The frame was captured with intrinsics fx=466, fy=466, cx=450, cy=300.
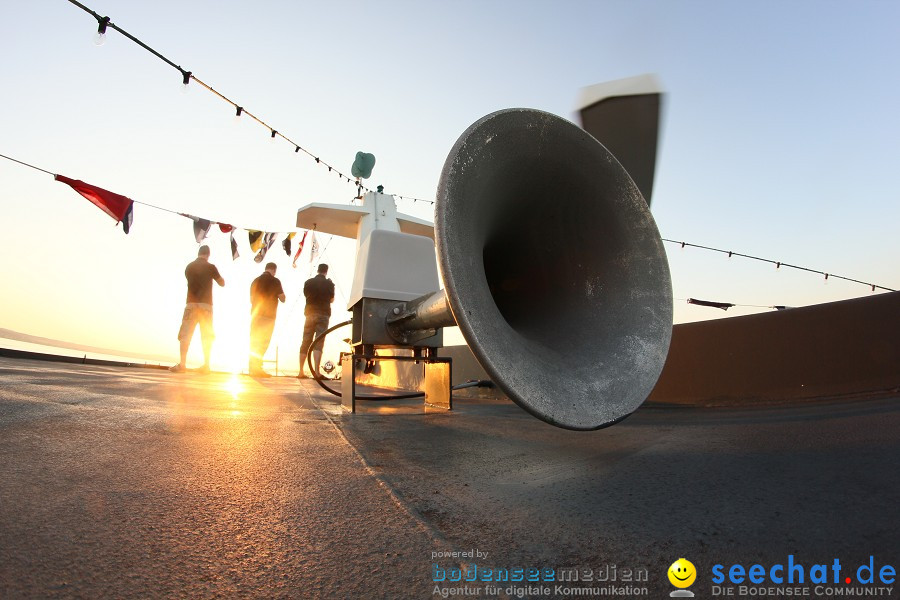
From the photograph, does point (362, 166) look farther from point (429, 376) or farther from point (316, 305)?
point (429, 376)

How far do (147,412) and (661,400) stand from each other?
11.9 feet

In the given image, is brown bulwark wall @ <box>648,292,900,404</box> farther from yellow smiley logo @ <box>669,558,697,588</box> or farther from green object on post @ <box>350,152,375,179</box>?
green object on post @ <box>350,152,375,179</box>

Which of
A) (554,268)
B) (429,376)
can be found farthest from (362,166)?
(554,268)

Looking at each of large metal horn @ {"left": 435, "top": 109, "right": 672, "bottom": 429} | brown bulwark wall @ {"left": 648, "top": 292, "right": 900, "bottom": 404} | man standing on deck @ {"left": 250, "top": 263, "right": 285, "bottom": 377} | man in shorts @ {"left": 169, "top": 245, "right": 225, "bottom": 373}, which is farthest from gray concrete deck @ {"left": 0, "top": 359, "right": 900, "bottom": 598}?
man standing on deck @ {"left": 250, "top": 263, "right": 285, "bottom": 377}

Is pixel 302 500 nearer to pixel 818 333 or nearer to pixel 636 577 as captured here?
pixel 636 577

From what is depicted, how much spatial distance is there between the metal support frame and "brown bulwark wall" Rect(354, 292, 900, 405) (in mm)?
1872

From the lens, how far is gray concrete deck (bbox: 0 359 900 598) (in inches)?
28.0

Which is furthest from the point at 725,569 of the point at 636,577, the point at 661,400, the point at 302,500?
the point at 661,400

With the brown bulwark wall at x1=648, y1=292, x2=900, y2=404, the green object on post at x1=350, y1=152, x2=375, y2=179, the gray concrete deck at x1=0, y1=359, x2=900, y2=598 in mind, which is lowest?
the gray concrete deck at x1=0, y1=359, x2=900, y2=598

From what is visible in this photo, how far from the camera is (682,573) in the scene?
2.34ft

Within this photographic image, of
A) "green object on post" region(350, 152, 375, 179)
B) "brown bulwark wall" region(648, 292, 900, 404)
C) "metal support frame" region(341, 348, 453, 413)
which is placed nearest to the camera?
"brown bulwark wall" region(648, 292, 900, 404)

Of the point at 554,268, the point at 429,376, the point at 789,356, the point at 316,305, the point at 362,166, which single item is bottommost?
the point at 429,376

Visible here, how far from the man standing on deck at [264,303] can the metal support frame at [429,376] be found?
4.42 meters

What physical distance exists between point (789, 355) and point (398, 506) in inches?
127
